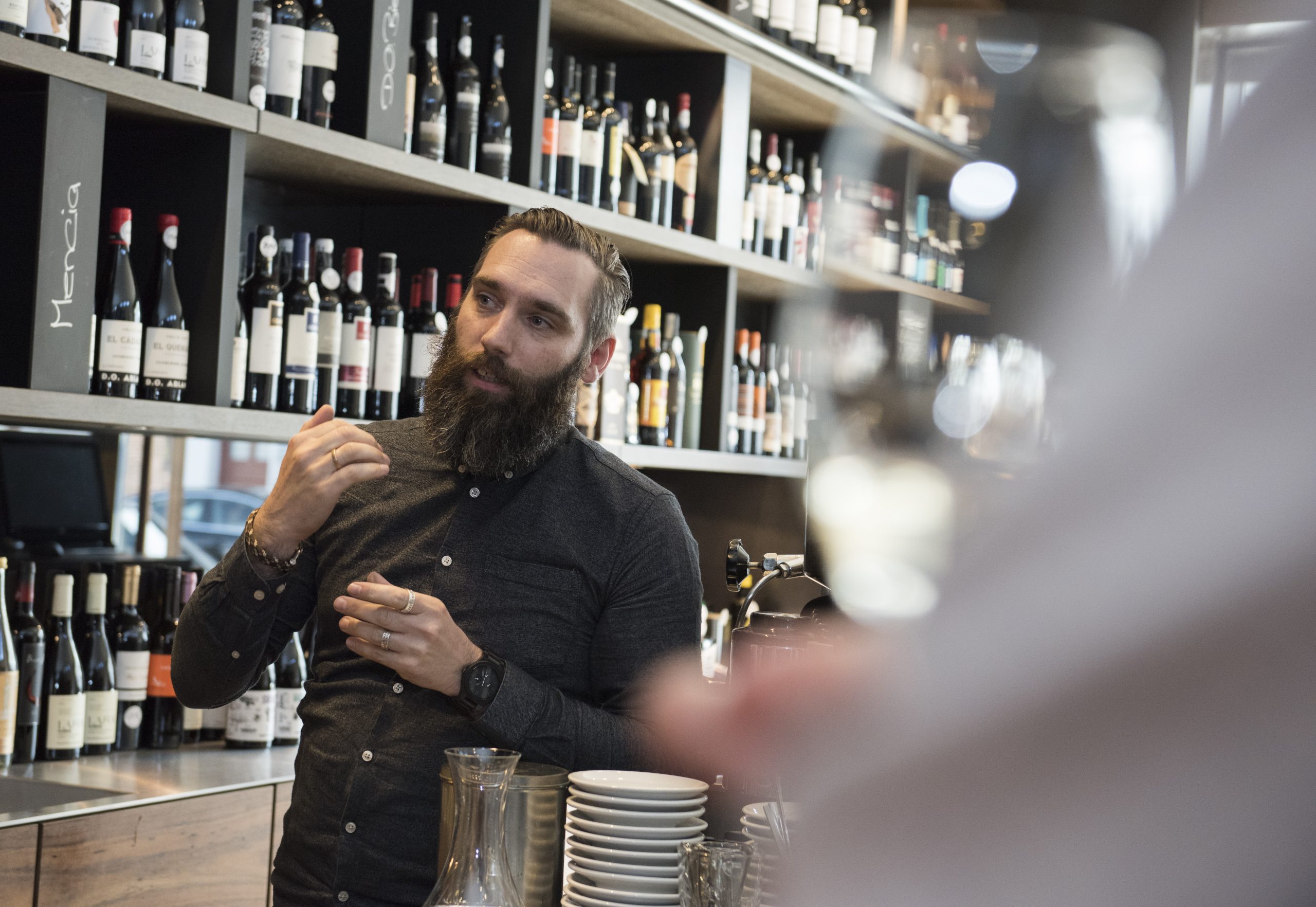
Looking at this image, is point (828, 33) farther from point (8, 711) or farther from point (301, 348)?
point (8, 711)

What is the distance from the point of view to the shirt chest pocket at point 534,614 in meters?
1.68

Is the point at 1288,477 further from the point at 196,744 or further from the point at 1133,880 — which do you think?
the point at 196,744

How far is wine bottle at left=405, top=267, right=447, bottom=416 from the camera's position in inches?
100

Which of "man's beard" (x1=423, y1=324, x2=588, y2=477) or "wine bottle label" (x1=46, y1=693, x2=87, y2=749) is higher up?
"man's beard" (x1=423, y1=324, x2=588, y2=477)

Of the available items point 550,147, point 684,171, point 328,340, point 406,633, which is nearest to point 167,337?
point 328,340

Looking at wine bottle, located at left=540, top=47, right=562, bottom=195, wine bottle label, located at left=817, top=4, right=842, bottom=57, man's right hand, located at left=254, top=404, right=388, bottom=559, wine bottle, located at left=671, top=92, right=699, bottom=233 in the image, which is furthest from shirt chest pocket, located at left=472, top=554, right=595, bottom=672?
wine bottle label, located at left=817, top=4, right=842, bottom=57

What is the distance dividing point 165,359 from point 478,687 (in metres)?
0.92

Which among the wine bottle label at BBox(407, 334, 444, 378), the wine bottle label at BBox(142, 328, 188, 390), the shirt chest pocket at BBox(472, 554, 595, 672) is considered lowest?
the shirt chest pocket at BBox(472, 554, 595, 672)

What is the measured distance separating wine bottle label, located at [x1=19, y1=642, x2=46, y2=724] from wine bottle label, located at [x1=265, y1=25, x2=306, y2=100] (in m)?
1.08

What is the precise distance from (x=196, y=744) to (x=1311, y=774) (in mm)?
2445

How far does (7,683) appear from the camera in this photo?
2.07 metres

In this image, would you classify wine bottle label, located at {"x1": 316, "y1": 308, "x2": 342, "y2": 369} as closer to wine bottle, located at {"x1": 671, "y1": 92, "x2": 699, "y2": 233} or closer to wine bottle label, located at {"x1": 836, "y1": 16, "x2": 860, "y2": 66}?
wine bottle, located at {"x1": 671, "y1": 92, "x2": 699, "y2": 233}

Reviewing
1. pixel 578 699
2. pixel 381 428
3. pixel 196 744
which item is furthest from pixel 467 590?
pixel 196 744

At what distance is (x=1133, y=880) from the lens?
23 centimetres
